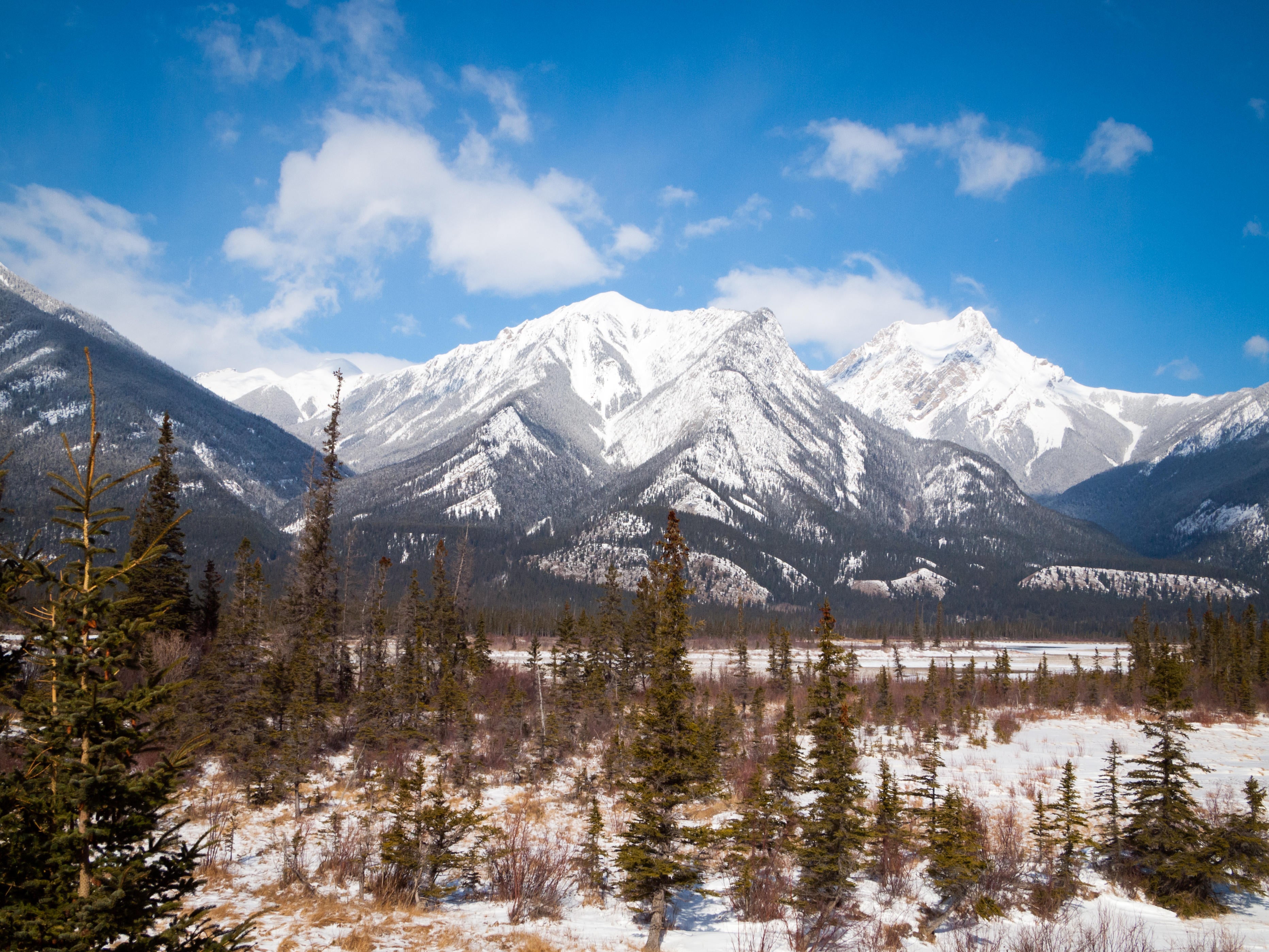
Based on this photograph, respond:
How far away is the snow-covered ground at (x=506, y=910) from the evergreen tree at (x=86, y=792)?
138 cm

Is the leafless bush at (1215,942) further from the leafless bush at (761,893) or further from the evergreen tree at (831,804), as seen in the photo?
the leafless bush at (761,893)

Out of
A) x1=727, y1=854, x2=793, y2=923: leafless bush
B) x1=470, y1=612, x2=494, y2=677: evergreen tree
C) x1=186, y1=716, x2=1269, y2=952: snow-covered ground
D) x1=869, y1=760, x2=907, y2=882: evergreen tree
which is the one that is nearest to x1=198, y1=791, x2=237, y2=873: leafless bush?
x1=186, y1=716, x2=1269, y2=952: snow-covered ground

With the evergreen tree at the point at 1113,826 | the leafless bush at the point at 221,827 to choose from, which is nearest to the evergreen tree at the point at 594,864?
the leafless bush at the point at 221,827

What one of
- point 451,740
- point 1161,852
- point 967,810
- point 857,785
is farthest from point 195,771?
point 1161,852

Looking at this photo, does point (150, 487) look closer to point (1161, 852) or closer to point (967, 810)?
point (967, 810)

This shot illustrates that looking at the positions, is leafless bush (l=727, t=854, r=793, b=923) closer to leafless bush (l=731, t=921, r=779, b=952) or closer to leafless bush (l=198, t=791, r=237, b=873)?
leafless bush (l=731, t=921, r=779, b=952)

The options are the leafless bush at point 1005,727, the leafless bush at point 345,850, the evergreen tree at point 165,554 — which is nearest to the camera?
the leafless bush at point 345,850

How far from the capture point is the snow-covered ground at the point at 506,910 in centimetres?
1548

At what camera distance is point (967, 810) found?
970 inches

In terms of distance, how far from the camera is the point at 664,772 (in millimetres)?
17672

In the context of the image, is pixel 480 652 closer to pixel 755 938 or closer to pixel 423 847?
pixel 423 847

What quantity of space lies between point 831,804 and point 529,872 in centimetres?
993

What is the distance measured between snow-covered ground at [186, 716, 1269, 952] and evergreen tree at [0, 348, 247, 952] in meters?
1.38

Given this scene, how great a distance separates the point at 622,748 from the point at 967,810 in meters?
16.0
